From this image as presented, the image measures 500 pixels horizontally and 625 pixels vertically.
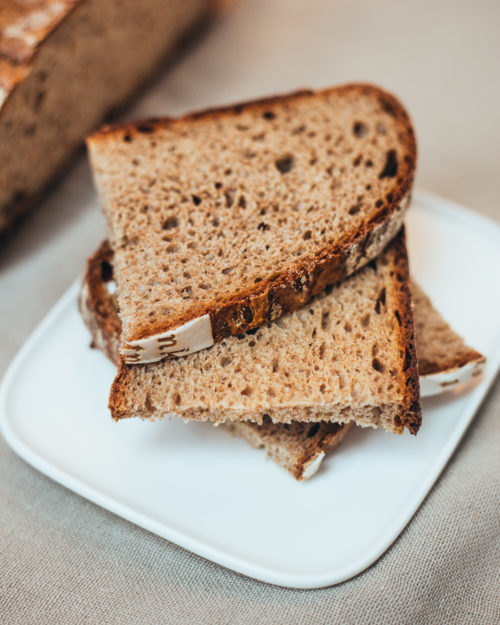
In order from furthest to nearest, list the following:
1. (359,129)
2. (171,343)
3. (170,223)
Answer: (359,129) < (170,223) < (171,343)

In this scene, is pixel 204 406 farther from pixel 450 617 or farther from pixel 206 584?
pixel 450 617

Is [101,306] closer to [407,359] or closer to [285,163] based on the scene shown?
[285,163]

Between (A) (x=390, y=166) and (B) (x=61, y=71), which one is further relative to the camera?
(B) (x=61, y=71)

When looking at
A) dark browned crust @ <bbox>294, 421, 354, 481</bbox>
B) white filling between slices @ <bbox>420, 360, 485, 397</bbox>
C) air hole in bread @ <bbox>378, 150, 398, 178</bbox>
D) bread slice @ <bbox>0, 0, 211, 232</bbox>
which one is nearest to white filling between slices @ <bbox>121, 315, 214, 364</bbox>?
dark browned crust @ <bbox>294, 421, 354, 481</bbox>

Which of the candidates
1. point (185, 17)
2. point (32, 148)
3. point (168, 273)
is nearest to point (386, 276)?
point (168, 273)

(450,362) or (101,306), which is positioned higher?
(101,306)

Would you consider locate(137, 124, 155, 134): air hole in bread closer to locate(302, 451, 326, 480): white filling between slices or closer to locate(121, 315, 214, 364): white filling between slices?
locate(121, 315, 214, 364): white filling between slices

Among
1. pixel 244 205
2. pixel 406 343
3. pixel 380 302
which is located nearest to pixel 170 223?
pixel 244 205
